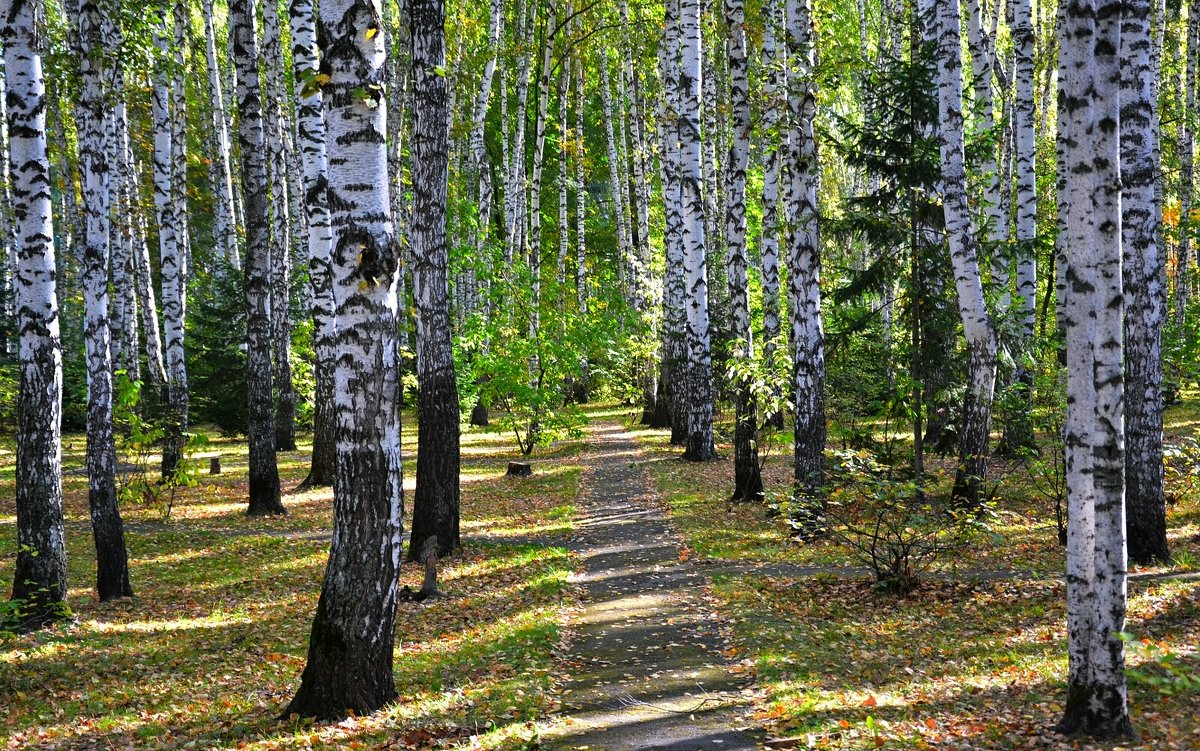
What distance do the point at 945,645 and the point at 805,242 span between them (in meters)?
5.89

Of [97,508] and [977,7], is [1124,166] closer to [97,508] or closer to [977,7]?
[977,7]

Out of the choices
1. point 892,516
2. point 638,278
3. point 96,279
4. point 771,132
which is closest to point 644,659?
point 892,516

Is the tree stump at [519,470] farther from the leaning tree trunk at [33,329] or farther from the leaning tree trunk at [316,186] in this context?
the leaning tree trunk at [33,329]

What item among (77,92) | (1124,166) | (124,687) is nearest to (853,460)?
(1124,166)

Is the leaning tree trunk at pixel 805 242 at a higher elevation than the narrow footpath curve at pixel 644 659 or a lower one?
higher

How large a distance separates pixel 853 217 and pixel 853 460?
16.8 ft

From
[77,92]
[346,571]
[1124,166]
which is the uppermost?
[77,92]

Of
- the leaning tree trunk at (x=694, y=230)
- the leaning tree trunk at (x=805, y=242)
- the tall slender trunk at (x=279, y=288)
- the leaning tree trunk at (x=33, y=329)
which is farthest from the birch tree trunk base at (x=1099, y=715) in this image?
the tall slender trunk at (x=279, y=288)

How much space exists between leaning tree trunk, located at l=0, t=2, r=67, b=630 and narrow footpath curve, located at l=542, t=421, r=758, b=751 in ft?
16.7

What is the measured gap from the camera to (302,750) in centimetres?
536

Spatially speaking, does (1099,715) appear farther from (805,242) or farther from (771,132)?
(771,132)

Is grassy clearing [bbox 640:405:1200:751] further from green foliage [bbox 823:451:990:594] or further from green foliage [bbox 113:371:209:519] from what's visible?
green foliage [bbox 113:371:209:519]

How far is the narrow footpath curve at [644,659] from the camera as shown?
5.84 metres

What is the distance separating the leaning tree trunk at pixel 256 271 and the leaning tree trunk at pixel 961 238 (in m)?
9.79
